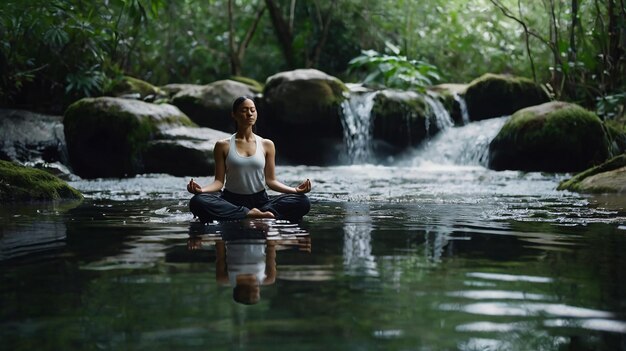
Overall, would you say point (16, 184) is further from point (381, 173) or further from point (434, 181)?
point (381, 173)

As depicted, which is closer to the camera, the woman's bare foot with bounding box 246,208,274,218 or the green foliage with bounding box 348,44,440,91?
the woman's bare foot with bounding box 246,208,274,218

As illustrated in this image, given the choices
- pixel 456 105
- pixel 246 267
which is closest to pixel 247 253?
pixel 246 267

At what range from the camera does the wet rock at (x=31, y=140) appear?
598 inches

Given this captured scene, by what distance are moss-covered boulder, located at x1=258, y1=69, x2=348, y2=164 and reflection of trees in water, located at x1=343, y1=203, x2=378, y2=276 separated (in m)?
10.6

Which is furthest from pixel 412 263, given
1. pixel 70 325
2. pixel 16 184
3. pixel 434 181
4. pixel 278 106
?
pixel 278 106

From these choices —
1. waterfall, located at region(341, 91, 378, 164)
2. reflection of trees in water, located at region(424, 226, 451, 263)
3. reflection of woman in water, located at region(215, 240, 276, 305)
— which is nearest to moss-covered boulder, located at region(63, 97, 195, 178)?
waterfall, located at region(341, 91, 378, 164)

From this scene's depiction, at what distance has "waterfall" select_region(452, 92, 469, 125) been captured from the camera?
63.1ft

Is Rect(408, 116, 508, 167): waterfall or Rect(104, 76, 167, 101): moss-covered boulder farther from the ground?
Rect(104, 76, 167, 101): moss-covered boulder

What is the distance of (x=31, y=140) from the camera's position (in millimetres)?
15641

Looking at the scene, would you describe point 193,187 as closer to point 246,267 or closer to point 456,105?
point 246,267

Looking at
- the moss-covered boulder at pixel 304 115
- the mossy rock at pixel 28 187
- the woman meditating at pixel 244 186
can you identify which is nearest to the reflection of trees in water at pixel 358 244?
the woman meditating at pixel 244 186

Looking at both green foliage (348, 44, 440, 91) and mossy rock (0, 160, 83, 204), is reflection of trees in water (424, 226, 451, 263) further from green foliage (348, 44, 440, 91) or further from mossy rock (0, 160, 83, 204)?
green foliage (348, 44, 440, 91)

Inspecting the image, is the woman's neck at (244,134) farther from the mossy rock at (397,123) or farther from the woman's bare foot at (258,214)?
the mossy rock at (397,123)

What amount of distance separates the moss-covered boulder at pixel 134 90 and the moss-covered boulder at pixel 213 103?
0.72m
